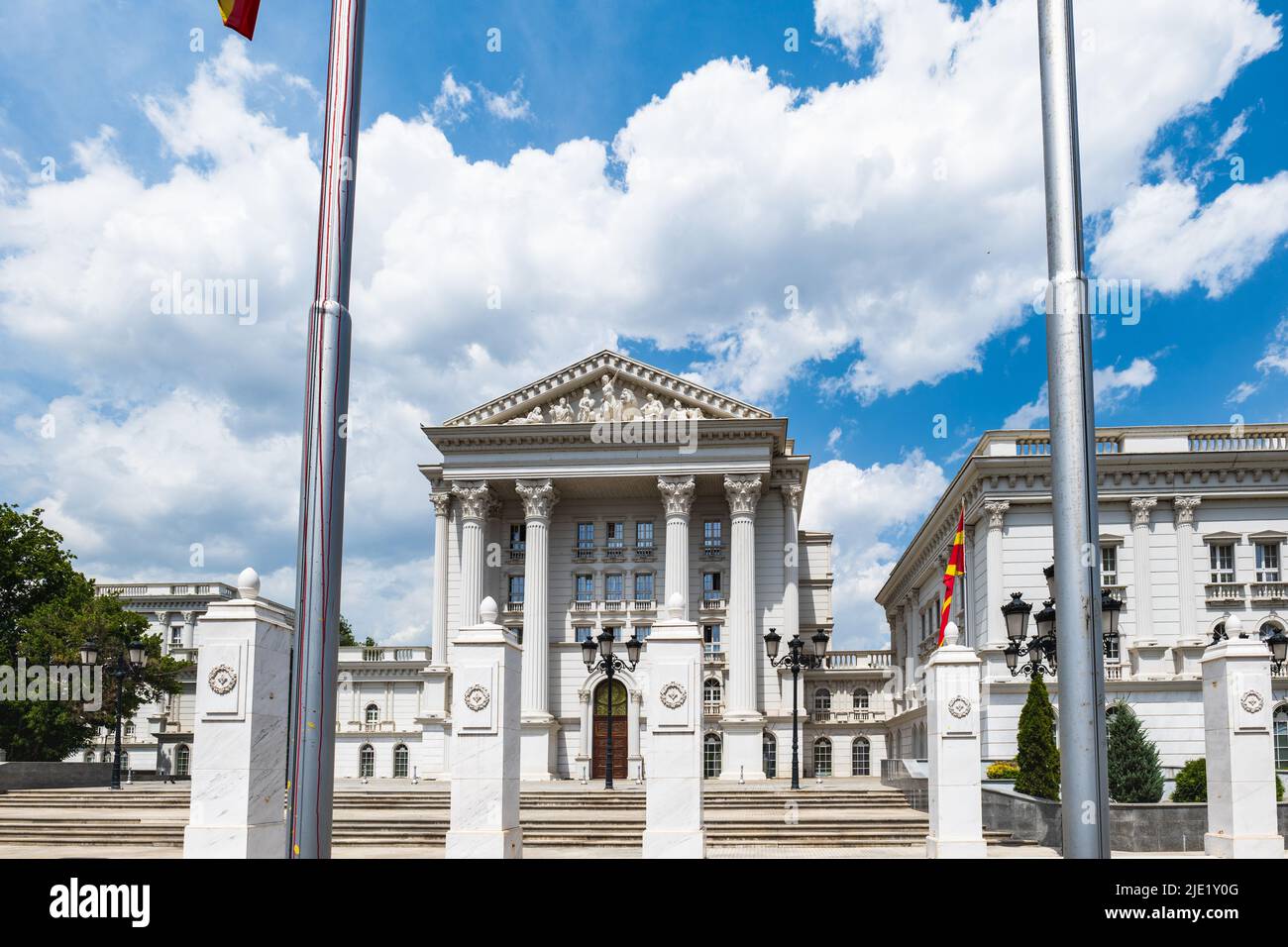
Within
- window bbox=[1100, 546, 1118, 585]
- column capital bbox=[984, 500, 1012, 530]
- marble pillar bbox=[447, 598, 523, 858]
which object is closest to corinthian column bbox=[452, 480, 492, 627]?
column capital bbox=[984, 500, 1012, 530]

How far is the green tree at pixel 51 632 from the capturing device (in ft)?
164

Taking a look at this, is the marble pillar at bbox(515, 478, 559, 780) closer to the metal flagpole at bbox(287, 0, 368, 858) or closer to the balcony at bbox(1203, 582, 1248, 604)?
the balcony at bbox(1203, 582, 1248, 604)

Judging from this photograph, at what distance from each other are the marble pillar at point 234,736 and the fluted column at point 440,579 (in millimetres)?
39530

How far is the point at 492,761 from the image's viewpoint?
55.3ft

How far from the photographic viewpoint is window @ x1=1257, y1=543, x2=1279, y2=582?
39.7 metres

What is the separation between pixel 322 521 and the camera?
6.85m

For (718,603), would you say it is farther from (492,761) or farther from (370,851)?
(492,761)

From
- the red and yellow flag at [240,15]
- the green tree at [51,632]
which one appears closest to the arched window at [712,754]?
the green tree at [51,632]

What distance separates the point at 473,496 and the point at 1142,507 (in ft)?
91.2

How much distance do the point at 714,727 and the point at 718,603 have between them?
568 centimetres

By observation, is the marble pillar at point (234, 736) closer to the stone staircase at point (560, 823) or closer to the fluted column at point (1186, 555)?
the stone staircase at point (560, 823)

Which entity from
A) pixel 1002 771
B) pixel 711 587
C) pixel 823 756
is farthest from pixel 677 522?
pixel 1002 771

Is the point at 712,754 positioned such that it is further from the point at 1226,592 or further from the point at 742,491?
the point at 1226,592
